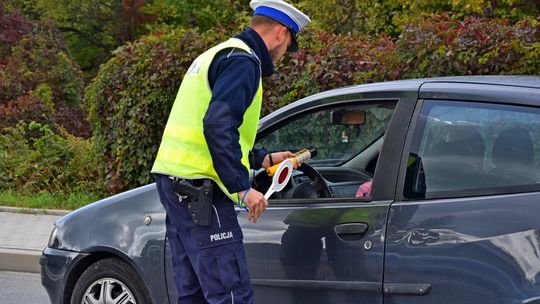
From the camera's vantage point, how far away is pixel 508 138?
3.61 m

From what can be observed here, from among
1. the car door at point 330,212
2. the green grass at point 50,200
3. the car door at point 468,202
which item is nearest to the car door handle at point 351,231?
the car door at point 330,212

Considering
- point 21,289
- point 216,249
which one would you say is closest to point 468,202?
point 216,249

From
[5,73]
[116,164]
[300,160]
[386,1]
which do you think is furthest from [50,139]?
[300,160]

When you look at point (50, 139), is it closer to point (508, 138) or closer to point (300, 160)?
point (300, 160)

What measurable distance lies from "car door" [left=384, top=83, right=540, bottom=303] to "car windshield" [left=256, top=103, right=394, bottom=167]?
38 centimetres

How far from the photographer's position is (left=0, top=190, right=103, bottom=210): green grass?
9.95m

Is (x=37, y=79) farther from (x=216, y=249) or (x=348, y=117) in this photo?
(x=216, y=249)

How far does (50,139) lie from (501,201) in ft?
30.1

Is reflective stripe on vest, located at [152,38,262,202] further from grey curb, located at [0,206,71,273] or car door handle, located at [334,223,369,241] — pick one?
grey curb, located at [0,206,71,273]

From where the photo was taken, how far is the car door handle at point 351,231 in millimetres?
3828

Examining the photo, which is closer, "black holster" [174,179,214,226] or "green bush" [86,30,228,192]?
"black holster" [174,179,214,226]

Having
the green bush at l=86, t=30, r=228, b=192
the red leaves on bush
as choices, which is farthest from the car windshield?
the red leaves on bush

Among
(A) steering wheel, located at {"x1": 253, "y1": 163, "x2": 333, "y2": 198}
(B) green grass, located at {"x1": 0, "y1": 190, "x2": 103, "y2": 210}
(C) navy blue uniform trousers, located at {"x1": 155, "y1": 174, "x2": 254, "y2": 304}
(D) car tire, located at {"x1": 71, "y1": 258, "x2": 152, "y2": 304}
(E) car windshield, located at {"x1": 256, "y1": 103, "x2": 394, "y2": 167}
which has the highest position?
(E) car windshield, located at {"x1": 256, "y1": 103, "x2": 394, "y2": 167}

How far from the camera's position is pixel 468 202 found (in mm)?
3580
